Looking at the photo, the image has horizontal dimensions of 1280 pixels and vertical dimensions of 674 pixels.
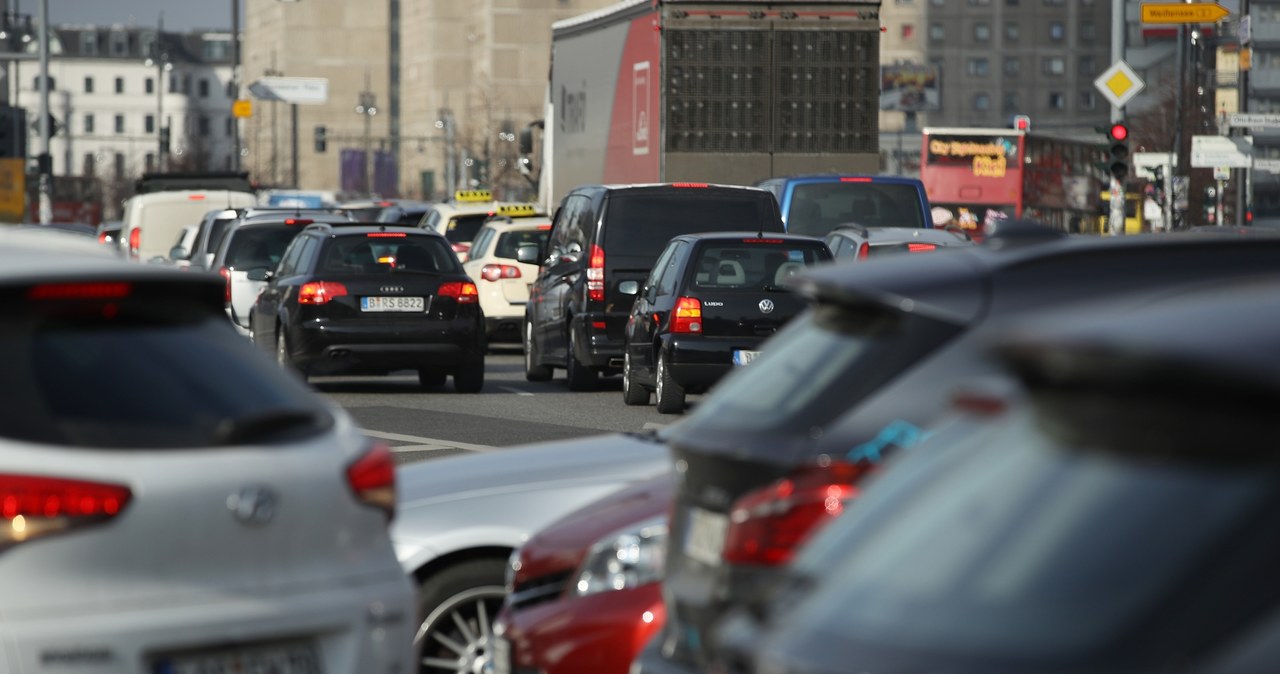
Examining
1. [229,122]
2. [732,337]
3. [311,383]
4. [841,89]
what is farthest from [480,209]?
[229,122]

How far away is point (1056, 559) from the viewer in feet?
9.14

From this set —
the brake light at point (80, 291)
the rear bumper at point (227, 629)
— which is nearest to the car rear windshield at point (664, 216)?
the rear bumper at point (227, 629)

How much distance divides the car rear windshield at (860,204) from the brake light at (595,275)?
613 centimetres

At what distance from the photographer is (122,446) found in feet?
15.8

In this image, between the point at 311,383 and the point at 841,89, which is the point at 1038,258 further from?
the point at 841,89

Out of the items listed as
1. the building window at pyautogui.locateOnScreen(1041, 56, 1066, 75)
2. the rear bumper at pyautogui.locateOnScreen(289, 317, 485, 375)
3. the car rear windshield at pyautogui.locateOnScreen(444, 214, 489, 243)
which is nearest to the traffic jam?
the rear bumper at pyautogui.locateOnScreen(289, 317, 485, 375)

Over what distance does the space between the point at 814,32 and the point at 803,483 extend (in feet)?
77.5

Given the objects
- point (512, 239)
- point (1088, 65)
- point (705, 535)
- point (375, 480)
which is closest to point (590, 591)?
point (375, 480)

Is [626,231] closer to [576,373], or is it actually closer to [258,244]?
[576,373]

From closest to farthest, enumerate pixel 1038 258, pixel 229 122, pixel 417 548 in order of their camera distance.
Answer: pixel 1038 258
pixel 417 548
pixel 229 122

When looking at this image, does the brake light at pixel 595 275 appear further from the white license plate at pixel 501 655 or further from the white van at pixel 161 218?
the white van at pixel 161 218

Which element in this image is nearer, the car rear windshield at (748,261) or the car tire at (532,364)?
the car rear windshield at (748,261)

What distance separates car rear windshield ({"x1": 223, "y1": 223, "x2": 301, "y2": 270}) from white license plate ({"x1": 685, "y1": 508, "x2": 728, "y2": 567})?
21.5 m

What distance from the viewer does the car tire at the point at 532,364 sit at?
75.2ft
